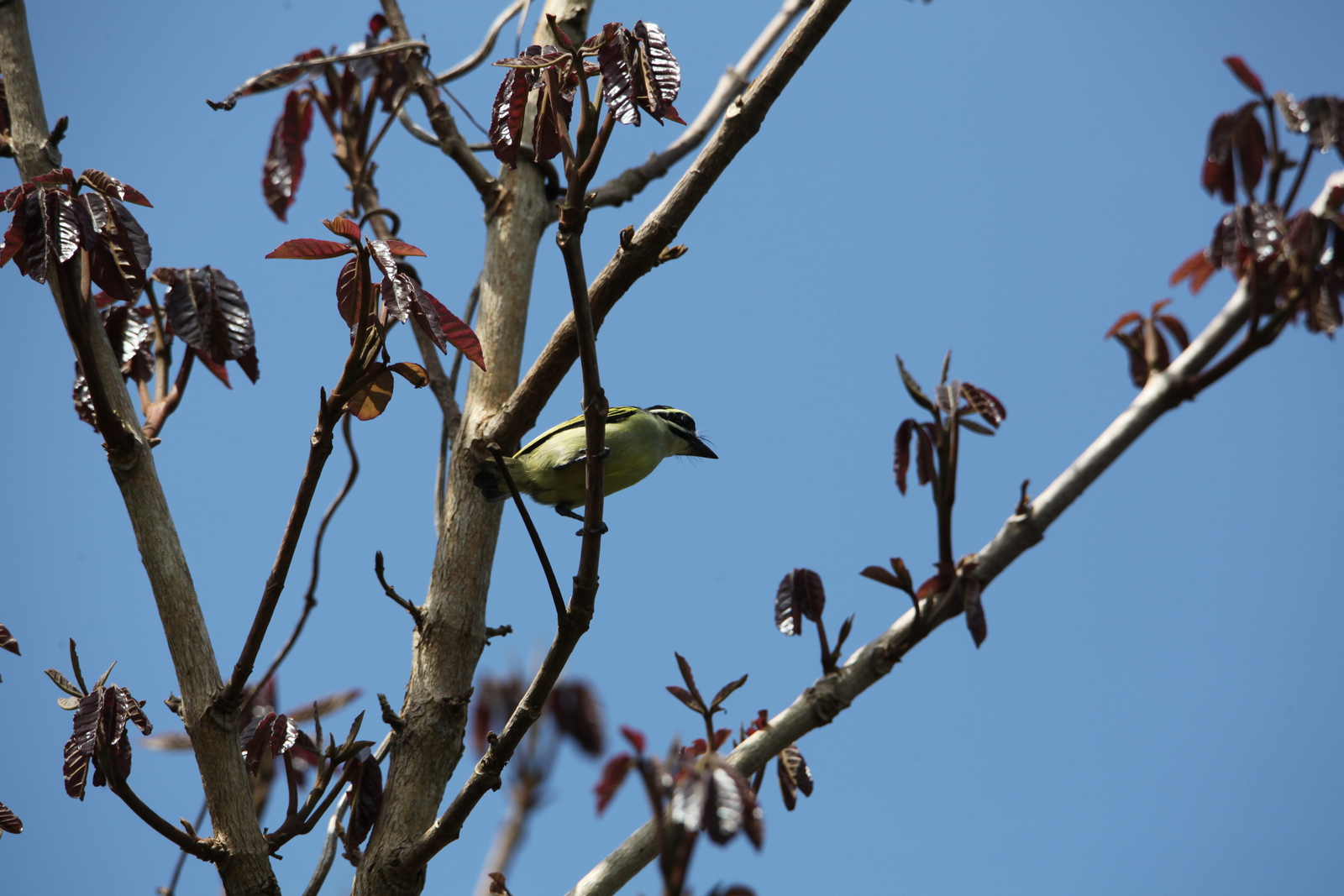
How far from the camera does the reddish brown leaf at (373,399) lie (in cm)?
287

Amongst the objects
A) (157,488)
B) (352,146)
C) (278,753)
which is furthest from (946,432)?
(352,146)

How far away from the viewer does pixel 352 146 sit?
4.96 metres

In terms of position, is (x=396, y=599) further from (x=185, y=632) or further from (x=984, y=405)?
(x=984, y=405)

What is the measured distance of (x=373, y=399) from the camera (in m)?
2.89

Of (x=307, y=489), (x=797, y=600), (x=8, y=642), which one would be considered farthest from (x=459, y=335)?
(x=8, y=642)

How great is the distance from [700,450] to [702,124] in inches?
84.0

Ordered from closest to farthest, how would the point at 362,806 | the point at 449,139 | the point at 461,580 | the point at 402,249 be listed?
1. the point at 402,249
2. the point at 362,806
3. the point at 461,580
4. the point at 449,139

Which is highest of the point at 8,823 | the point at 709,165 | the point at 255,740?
the point at 709,165

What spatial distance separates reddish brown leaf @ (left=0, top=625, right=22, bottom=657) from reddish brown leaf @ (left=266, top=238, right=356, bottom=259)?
1.55 meters

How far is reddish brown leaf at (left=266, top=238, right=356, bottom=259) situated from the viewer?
8.23ft

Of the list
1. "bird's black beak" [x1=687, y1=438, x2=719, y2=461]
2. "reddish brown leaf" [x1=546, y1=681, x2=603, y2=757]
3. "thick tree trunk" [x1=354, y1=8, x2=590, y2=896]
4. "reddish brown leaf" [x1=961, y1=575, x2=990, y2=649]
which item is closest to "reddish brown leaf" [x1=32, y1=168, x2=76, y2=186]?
"thick tree trunk" [x1=354, y1=8, x2=590, y2=896]

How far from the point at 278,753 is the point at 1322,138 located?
334cm

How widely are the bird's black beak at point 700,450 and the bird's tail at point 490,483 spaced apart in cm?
262

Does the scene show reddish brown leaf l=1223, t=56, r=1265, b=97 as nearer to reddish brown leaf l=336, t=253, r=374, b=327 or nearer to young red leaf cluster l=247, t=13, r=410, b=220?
reddish brown leaf l=336, t=253, r=374, b=327
